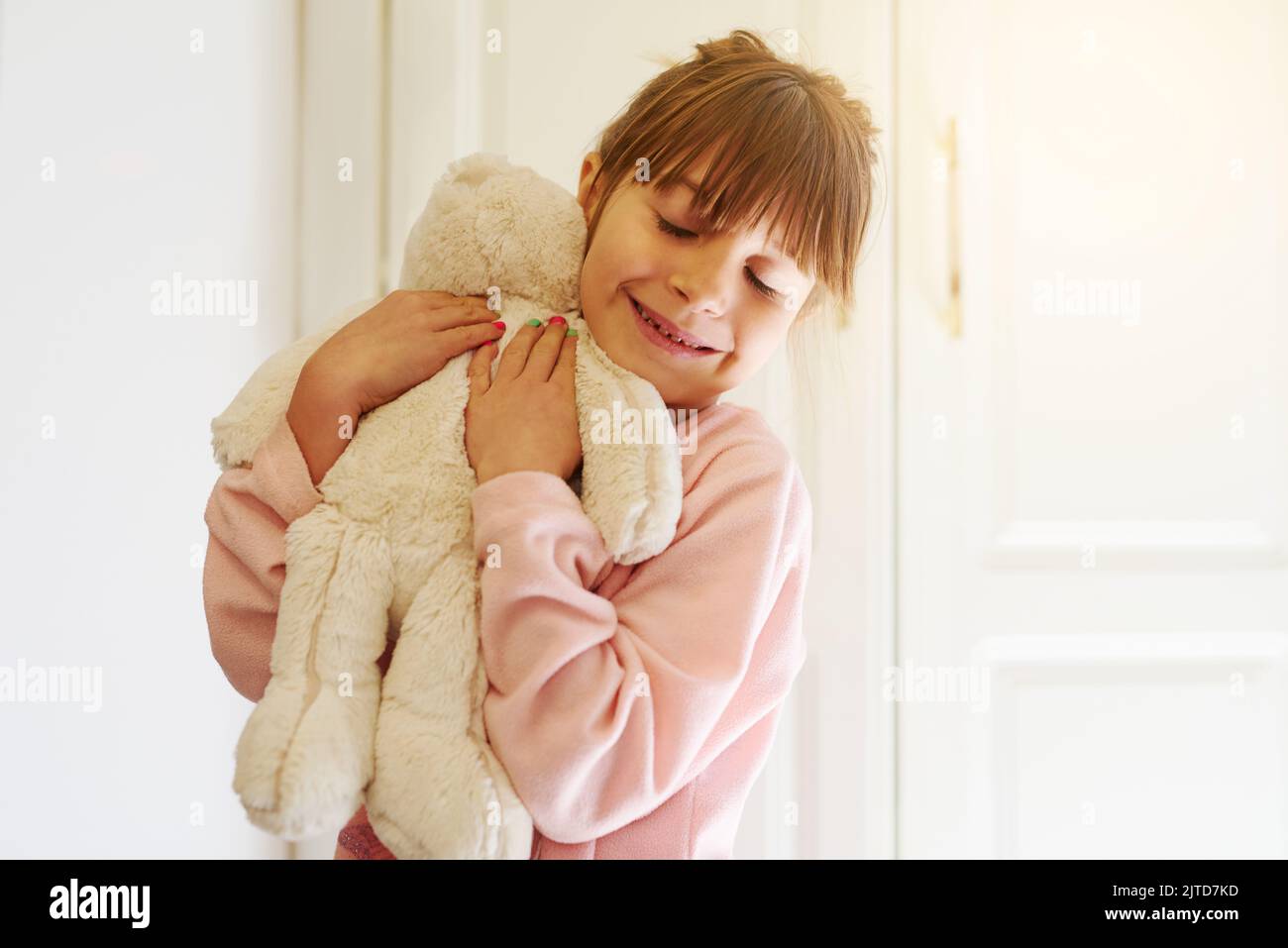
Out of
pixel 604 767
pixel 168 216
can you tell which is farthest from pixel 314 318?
pixel 604 767

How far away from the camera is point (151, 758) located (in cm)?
104

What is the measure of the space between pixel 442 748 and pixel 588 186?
442 millimetres

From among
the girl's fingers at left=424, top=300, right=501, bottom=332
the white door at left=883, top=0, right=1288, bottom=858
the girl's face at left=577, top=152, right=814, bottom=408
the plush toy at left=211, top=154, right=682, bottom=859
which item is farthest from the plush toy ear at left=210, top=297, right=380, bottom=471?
the white door at left=883, top=0, right=1288, bottom=858

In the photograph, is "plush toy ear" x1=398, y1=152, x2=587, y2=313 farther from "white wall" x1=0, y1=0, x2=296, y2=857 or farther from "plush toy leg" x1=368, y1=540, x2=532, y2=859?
"white wall" x1=0, y1=0, x2=296, y2=857

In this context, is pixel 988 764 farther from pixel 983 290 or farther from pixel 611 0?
pixel 611 0

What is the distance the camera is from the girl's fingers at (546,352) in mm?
641

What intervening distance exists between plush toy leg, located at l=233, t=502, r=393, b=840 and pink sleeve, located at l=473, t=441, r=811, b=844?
0.07 metres

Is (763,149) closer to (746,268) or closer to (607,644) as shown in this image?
(746,268)

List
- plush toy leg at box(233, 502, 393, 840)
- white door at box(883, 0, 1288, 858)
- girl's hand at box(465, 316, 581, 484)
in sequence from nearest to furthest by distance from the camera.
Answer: plush toy leg at box(233, 502, 393, 840) → girl's hand at box(465, 316, 581, 484) → white door at box(883, 0, 1288, 858)

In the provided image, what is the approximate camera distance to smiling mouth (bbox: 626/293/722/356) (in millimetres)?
657

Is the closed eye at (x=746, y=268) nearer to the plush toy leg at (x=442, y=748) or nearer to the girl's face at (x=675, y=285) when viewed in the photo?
the girl's face at (x=675, y=285)

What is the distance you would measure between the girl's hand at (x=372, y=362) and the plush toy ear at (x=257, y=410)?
2cm

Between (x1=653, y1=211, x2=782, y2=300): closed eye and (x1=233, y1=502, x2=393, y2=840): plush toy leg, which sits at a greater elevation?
(x1=653, y1=211, x2=782, y2=300): closed eye
